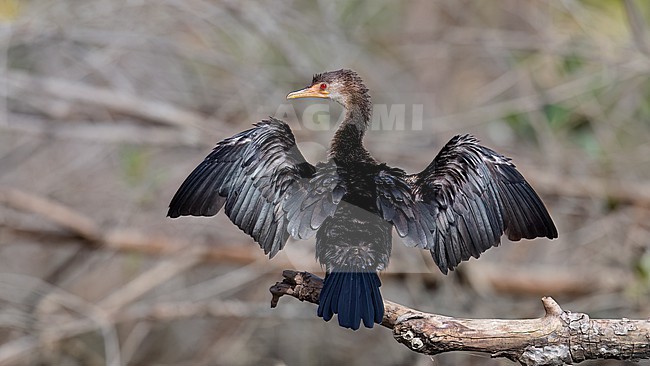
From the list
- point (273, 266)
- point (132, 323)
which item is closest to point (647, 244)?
point (273, 266)

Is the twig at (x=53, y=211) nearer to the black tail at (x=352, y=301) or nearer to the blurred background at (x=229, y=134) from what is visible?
the blurred background at (x=229, y=134)

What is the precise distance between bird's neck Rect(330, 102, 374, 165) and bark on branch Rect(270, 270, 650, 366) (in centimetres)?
36

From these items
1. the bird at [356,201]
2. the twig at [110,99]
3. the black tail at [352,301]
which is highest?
the twig at [110,99]

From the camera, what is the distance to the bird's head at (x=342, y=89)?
2143 millimetres

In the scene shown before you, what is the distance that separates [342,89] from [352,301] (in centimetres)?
58

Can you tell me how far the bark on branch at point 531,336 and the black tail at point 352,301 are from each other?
0.16 meters

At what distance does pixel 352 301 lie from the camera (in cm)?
180

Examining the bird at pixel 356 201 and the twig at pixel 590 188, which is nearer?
the bird at pixel 356 201

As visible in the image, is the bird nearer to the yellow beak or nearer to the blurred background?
the yellow beak

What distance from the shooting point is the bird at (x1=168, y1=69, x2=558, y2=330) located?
1.92m

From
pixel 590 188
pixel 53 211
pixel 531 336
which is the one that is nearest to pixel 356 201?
pixel 531 336

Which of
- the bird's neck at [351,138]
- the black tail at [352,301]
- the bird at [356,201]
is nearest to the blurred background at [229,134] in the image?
the bird's neck at [351,138]

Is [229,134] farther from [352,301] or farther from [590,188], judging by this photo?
[352,301]

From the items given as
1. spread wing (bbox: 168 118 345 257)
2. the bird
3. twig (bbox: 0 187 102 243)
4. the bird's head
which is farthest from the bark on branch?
twig (bbox: 0 187 102 243)
